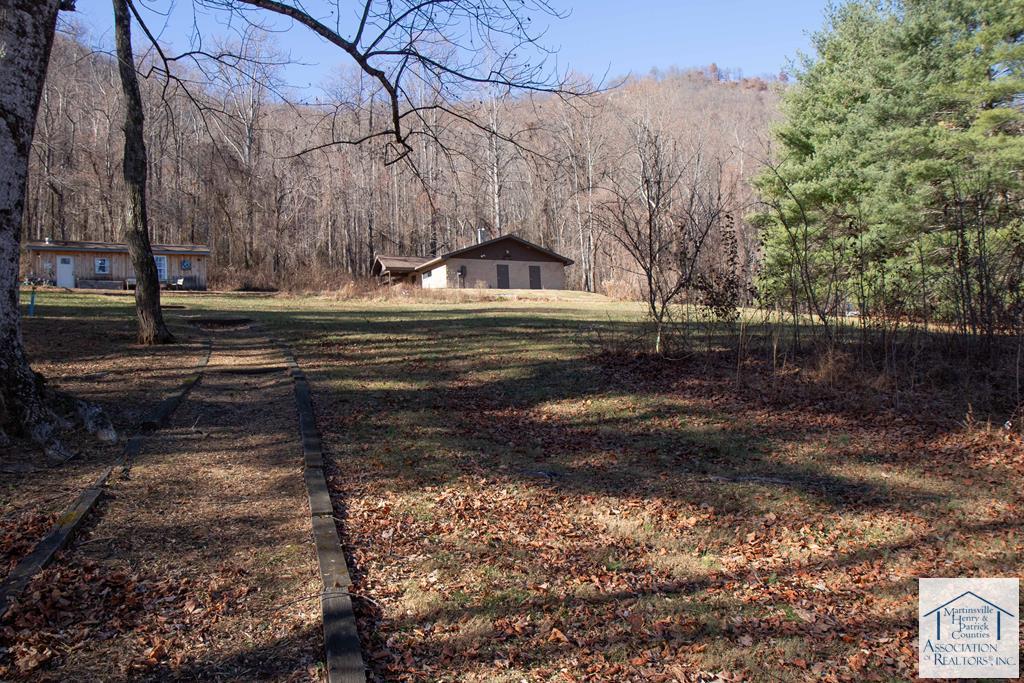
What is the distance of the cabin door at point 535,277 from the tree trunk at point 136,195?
3439 cm

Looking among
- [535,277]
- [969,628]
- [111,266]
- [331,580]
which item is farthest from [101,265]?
[969,628]

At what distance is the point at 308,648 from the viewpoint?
9.52ft

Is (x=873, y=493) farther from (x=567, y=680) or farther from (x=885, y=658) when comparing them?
(x=567, y=680)

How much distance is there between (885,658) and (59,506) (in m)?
4.70

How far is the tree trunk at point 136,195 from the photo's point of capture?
10.4 m

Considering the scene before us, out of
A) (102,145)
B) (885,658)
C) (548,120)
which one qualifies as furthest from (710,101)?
(885,658)

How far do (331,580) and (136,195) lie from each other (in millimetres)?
9646

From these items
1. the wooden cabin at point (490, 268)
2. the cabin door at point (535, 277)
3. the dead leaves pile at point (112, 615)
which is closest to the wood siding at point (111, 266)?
the wooden cabin at point (490, 268)

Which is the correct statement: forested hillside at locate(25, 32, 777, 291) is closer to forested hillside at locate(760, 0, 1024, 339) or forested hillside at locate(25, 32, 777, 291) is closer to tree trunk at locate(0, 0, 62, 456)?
forested hillside at locate(760, 0, 1024, 339)

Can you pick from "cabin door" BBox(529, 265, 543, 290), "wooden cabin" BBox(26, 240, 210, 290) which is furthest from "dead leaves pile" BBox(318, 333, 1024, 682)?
"cabin door" BBox(529, 265, 543, 290)

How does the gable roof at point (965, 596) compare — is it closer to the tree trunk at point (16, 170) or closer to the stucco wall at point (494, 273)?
the tree trunk at point (16, 170)

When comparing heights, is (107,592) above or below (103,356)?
below

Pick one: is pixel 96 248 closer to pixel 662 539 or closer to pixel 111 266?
pixel 111 266

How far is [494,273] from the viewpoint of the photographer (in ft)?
143
